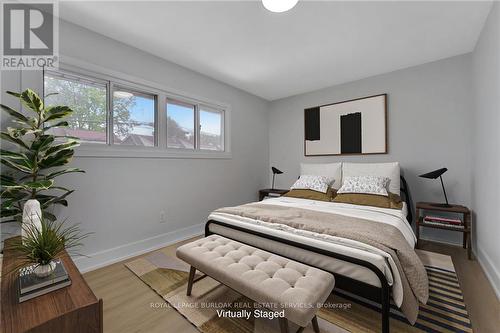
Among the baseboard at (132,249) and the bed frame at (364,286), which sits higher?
the bed frame at (364,286)

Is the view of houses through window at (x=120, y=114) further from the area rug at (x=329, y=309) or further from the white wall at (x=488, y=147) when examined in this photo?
the white wall at (x=488, y=147)

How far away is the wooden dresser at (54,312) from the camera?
826 millimetres

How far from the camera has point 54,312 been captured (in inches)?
34.5

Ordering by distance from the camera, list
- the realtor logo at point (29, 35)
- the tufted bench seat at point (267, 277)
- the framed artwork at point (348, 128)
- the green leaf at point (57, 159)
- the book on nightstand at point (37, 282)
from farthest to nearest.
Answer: the framed artwork at point (348, 128) < the realtor logo at point (29, 35) < the green leaf at point (57, 159) < the tufted bench seat at point (267, 277) < the book on nightstand at point (37, 282)

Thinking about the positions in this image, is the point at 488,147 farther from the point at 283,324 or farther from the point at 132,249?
the point at 132,249

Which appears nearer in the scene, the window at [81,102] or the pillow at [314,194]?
the window at [81,102]

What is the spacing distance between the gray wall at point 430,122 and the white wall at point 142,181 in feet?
7.09

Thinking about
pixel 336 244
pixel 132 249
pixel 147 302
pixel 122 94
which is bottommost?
pixel 147 302

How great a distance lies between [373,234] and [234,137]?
2795 millimetres

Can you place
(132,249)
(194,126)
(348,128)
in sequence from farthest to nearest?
(348,128), (194,126), (132,249)

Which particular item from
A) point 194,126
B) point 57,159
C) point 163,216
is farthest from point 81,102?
point 163,216

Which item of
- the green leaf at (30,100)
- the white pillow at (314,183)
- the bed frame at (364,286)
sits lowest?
the bed frame at (364,286)

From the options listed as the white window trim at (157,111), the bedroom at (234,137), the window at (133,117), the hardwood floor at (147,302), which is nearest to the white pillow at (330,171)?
the bedroom at (234,137)

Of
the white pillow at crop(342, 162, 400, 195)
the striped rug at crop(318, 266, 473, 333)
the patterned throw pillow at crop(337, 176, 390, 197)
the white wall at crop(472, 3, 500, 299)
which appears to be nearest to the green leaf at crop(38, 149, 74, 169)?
the striped rug at crop(318, 266, 473, 333)
